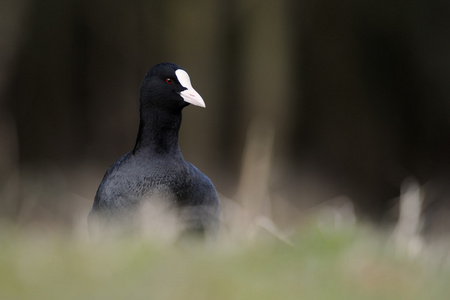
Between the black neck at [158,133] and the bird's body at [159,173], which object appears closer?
the bird's body at [159,173]

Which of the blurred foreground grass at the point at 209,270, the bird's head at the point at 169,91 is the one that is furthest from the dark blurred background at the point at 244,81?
the blurred foreground grass at the point at 209,270

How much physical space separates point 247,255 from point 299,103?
690 centimetres

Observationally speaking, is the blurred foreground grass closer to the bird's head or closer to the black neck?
the black neck

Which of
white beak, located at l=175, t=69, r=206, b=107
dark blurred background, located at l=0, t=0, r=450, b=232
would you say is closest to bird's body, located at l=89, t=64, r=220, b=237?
white beak, located at l=175, t=69, r=206, b=107

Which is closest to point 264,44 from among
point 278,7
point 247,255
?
point 278,7

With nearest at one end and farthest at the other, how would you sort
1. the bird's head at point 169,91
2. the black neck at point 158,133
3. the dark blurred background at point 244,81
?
the black neck at point 158,133 → the bird's head at point 169,91 → the dark blurred background at point 244,81

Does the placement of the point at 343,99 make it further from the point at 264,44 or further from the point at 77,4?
the point at 77,4

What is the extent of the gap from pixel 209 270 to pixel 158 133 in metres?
2.10

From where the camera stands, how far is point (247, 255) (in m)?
2.66

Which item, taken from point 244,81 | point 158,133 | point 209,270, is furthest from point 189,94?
point 244,81

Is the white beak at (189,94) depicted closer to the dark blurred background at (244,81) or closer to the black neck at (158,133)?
the black neck at (158,133)

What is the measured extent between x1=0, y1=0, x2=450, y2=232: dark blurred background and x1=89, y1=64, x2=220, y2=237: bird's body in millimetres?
3740

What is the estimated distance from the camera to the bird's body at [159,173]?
4.14 m

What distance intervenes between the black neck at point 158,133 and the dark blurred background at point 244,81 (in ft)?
12.3
